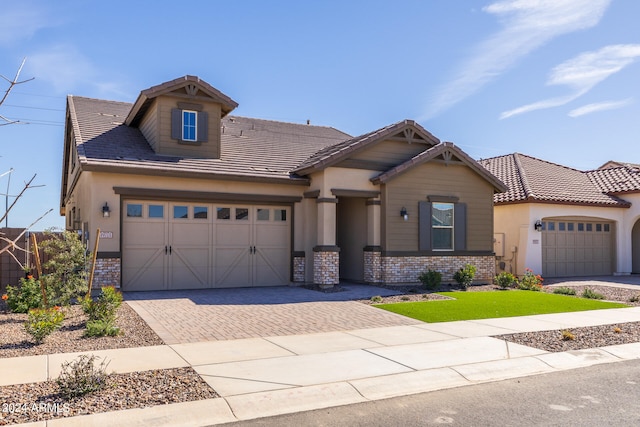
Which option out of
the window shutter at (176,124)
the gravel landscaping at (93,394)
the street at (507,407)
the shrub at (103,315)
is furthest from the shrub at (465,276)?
the gravel landscaping at (93,394)

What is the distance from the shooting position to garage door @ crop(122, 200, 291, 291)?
16016mm

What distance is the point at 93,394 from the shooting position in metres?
6.36

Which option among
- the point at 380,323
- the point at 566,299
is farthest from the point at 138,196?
the point at 566,299

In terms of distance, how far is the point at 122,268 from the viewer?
51.6 ft

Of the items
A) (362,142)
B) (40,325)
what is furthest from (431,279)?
(40,325)

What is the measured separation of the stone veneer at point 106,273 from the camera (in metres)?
A: 15.1

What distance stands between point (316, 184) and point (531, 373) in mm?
10787

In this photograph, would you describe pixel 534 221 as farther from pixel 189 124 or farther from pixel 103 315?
pixel 103 315

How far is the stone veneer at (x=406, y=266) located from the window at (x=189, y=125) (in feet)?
22.7

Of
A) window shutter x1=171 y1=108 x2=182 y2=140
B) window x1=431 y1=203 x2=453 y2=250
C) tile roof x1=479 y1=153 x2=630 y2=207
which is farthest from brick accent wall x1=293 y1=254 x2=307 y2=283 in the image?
tile roof x1=479 y1=153 x2=630 y2=207

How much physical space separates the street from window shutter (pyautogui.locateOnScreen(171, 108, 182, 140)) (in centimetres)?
1312

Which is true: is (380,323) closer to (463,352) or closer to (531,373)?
(463,352)

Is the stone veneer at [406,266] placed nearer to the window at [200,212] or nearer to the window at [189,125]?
the window at [200,212]

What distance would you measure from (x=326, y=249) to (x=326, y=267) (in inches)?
22.2
